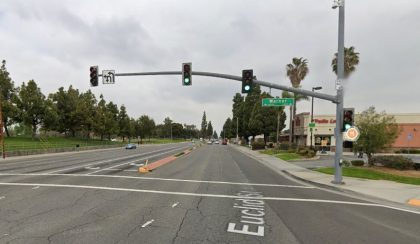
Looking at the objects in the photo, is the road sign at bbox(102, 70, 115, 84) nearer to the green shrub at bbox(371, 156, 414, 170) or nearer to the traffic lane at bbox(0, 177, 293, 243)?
the traffic lane at bbox(0, 177, 293, 243)

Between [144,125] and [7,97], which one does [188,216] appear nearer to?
[7,97]

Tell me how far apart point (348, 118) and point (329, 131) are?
46.0m

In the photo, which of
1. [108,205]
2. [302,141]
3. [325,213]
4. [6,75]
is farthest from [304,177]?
[6,75]

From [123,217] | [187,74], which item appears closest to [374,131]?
[187,74]

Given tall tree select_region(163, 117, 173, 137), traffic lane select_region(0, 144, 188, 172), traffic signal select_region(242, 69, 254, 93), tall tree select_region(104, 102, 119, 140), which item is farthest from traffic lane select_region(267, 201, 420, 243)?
tall tree select_region(163, 117, 173, 137)

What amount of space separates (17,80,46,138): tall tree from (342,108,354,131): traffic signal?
5342cm

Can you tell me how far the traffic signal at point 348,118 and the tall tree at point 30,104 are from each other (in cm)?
5342

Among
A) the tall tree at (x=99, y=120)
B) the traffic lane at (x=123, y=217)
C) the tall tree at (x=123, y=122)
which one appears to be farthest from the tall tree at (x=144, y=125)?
the traffic lane at (x=123, y=217)

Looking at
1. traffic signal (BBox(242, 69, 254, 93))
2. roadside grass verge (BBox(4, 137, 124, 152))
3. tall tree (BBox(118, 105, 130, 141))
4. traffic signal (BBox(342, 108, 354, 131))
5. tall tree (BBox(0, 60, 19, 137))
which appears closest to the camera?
traffic signal (BBox(342, 108, 354, 131))

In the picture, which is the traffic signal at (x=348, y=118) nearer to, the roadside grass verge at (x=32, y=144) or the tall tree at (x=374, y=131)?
the tall tree at (x=374, y=131)

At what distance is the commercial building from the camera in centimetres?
5766

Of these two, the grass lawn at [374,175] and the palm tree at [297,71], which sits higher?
the palm tree at [297,71]

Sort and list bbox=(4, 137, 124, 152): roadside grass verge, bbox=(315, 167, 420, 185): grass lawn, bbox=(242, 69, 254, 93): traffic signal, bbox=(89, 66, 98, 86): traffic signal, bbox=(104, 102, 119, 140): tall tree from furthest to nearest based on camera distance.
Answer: bbox=(104, 102, 119, 140): tall tree
bbox=(4, 137, 124, 152): roadside grass verge
bbox=(89, 66, 98, 86): traffic signal
bbox=(242, 69, 254, 93): traffic signal
bbox=(315, 167, 420, 185): grass lawn

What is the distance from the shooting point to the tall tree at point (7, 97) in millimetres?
55938
